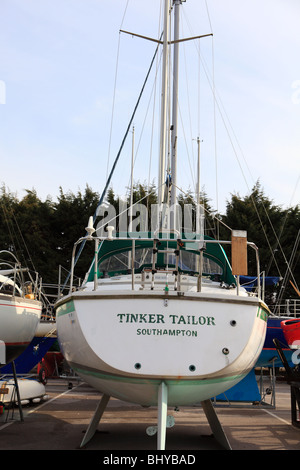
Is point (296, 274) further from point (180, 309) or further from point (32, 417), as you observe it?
point (180, 309)

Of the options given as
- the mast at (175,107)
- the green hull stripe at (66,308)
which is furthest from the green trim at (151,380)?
the mast at (175,107)

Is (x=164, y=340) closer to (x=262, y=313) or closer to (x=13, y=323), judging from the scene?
(x=262, y=313)

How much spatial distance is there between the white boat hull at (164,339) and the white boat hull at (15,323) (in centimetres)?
306

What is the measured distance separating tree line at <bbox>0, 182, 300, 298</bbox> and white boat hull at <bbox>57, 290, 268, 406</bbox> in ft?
56.5

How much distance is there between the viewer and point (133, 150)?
53.4 ft

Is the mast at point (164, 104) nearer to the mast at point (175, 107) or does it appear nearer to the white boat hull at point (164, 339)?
the mast at point (175, 107)

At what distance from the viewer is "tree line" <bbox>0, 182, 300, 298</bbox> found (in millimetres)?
22594

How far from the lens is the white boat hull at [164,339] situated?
15.4 feet

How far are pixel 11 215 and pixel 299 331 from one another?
20.6 meters

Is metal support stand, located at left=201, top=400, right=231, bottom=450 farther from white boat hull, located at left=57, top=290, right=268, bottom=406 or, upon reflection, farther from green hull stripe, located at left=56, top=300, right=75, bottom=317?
green hull stripe, located at left=56, top=300, right=75, bottom=317

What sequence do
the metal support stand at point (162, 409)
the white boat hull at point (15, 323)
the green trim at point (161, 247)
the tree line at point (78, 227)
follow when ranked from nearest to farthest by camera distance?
the metal support stand at point (162, 409)
the green trim at point (161, 247)
the white boat hull at point (15, 323)
the tree line at point (78, 227)

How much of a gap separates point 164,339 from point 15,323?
13.1 feet

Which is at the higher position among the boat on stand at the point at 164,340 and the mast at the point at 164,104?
the mast at the point at 164,104

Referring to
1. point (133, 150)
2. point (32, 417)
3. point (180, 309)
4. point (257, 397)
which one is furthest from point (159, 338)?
point (133, 150)
